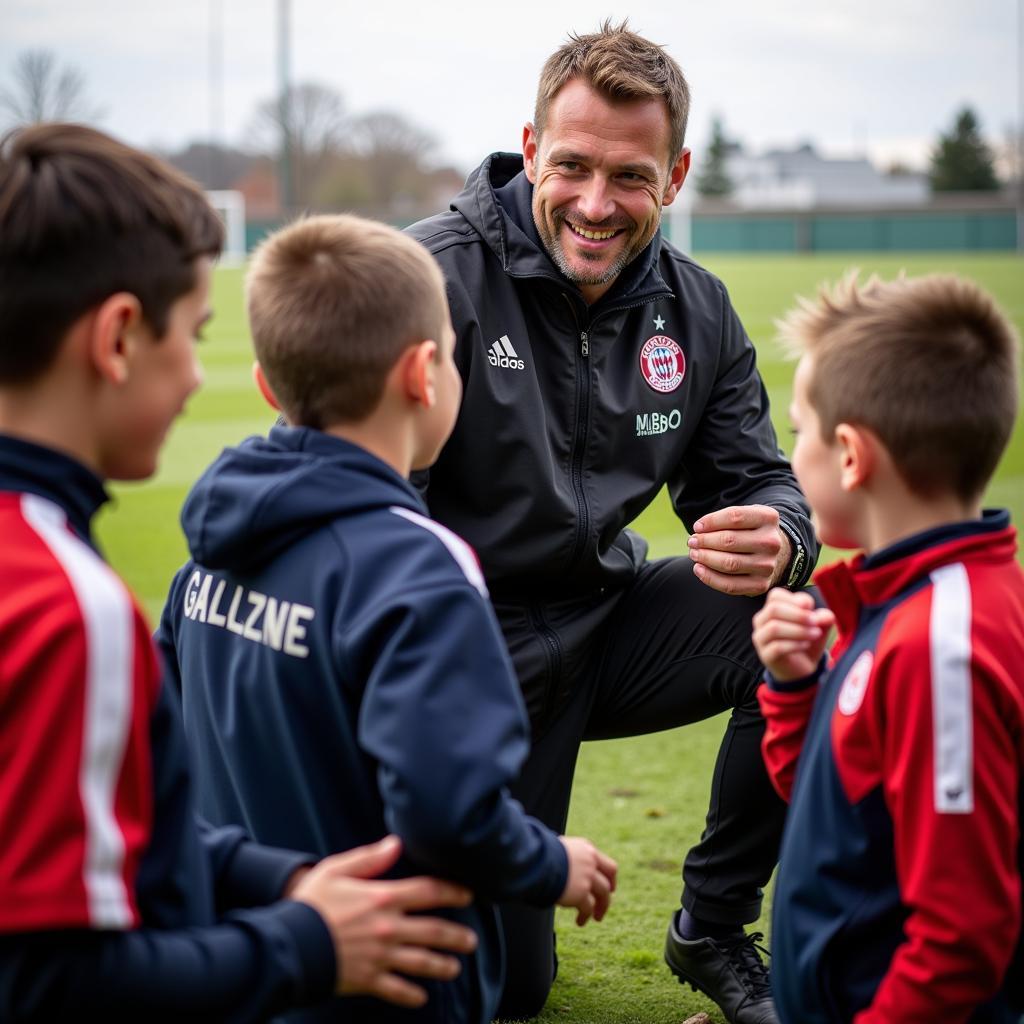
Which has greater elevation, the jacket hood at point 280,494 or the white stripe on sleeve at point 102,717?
the jacket hood at point 280,494

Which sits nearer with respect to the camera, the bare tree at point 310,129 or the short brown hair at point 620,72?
the short brown hair at point 620,72

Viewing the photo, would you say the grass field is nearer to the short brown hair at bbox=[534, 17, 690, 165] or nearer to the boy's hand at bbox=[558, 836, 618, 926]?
the boy's hand at bbox=[558, 836, 618, 926]

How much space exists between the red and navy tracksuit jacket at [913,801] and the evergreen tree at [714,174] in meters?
85.2

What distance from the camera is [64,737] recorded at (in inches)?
56.0

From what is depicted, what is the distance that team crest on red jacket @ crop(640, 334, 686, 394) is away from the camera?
381cm

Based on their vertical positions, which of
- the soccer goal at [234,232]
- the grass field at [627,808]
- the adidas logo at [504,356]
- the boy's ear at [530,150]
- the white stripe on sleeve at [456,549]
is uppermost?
the soccer goal at [234,232]

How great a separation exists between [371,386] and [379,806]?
0.62 metres

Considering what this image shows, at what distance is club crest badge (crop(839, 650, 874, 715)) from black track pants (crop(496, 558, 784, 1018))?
1.44 meters

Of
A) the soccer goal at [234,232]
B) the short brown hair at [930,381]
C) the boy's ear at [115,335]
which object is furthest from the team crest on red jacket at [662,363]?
the soccer goal at [234,232]

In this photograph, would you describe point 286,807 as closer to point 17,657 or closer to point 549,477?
point 17,657

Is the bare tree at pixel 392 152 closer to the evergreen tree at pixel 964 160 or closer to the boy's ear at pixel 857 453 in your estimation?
the evergreen tree at pixel 964 160

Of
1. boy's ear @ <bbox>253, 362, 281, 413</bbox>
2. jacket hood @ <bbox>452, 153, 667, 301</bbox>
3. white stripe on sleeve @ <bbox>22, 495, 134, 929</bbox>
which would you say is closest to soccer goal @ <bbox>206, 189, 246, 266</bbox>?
jacket hood @ <bbox>452, 153, 667, 301</bbox>

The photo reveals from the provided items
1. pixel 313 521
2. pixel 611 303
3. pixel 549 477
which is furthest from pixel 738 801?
pixel 313 521

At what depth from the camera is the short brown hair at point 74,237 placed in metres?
1.58
